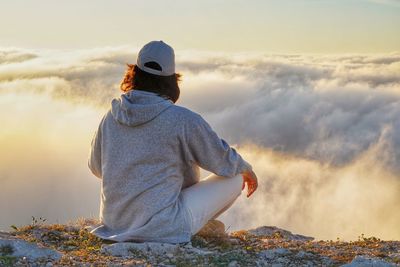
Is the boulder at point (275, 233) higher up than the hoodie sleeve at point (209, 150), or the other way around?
the hoodie sleeve at point (209, 150)

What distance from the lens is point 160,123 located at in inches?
326

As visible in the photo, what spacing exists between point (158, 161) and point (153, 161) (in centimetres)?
5

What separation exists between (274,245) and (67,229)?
8.01 feet

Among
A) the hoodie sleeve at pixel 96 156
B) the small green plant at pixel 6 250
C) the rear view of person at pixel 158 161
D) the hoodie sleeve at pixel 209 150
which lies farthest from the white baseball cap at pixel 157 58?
the small green plant at pixel 6 250

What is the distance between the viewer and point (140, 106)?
8234mm

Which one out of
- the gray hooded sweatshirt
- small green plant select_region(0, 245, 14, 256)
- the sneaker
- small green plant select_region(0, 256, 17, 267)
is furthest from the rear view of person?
small green plant select_region(0, 256, 17, 267)

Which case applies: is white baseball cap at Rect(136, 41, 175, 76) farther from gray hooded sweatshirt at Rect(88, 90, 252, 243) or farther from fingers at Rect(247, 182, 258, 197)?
fingers at Rect(247, 182, 258, 197)

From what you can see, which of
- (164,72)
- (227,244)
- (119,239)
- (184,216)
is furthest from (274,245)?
(164,72)

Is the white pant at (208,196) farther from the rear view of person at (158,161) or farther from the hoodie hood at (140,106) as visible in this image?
the hoodie hood at (140,106)

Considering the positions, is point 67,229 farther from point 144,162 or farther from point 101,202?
point 144,162

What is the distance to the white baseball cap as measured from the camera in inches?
323

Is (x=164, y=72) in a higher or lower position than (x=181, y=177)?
higher

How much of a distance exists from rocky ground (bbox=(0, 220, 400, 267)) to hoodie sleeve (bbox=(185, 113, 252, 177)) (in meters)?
0.86

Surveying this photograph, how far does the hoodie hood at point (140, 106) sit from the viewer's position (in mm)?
8234
